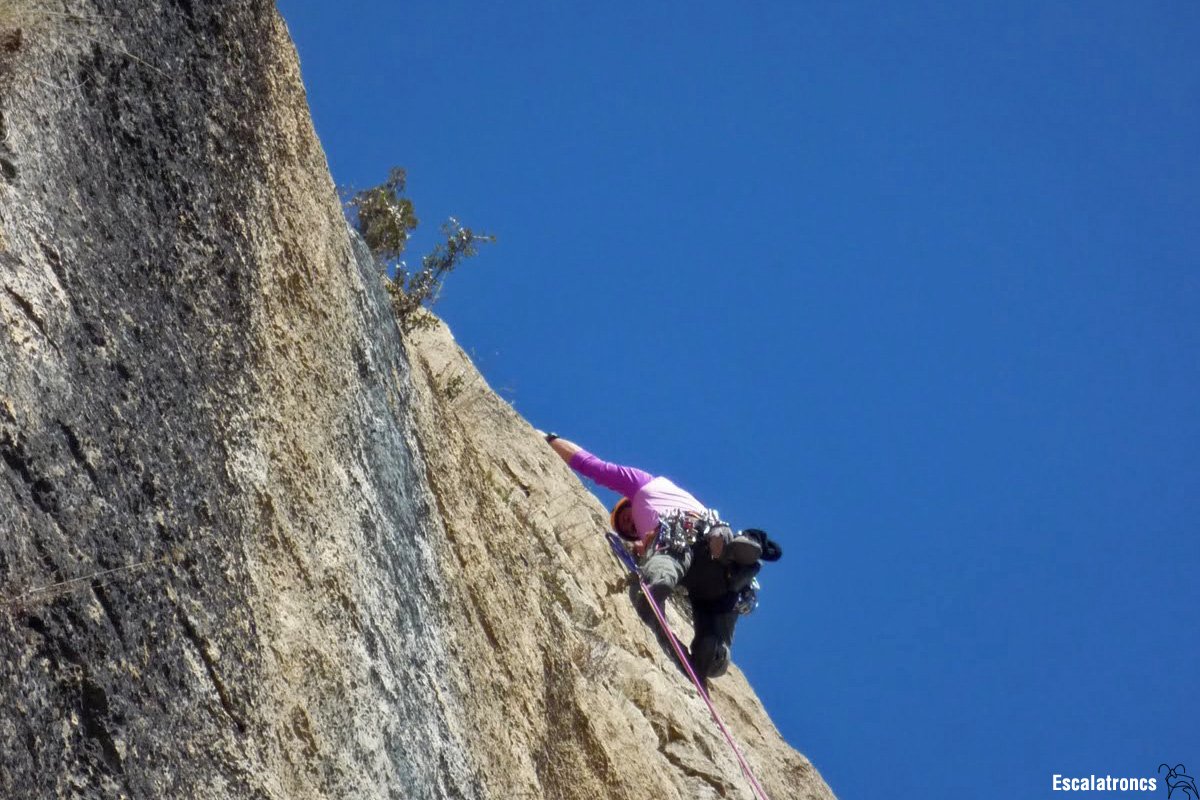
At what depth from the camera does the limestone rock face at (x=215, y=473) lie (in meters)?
3.37

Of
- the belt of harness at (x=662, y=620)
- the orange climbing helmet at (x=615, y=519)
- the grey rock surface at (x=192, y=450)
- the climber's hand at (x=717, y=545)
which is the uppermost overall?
the orange climbing helmet at (x=615, y=519)

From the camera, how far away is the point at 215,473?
4.19 m

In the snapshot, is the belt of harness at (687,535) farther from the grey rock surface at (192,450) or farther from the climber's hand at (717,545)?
the grey rock surface at (192,450)

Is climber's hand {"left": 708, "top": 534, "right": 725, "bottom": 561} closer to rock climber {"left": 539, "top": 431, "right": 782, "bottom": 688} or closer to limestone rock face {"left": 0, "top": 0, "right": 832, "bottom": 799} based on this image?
rock climber {"left": 539, "top": 431, "right": 782, "bottom": 688}

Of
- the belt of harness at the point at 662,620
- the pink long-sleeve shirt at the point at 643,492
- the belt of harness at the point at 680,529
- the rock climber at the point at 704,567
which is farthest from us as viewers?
the pink long-sleeve shirt at the point at 643,492

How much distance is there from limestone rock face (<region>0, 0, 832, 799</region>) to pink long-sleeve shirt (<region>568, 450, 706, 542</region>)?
16.6ft

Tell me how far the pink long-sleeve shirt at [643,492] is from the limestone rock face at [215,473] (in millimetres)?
5056

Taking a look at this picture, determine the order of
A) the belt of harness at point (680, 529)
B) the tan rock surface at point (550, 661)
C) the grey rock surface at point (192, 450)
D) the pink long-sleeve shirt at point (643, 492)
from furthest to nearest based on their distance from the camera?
the pink long-sleeve shirt at point (643, 492) < the belt of harness at point (680, 529) < the tan rock surface at point (550, 661) < the grey rock surface at point (192, 450)

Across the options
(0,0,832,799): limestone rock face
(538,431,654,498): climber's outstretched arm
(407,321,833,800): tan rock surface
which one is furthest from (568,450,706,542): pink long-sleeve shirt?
(0,0,832,799): limestone rock face

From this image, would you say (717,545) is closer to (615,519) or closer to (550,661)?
(615,519)

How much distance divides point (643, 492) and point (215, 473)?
8067mm

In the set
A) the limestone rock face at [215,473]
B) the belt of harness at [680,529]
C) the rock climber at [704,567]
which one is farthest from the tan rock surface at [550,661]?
the belt of harness at [680,529]

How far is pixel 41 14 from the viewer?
3.96 meters

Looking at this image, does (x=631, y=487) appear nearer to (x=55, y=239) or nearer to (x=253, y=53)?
(x=253, y=53)
